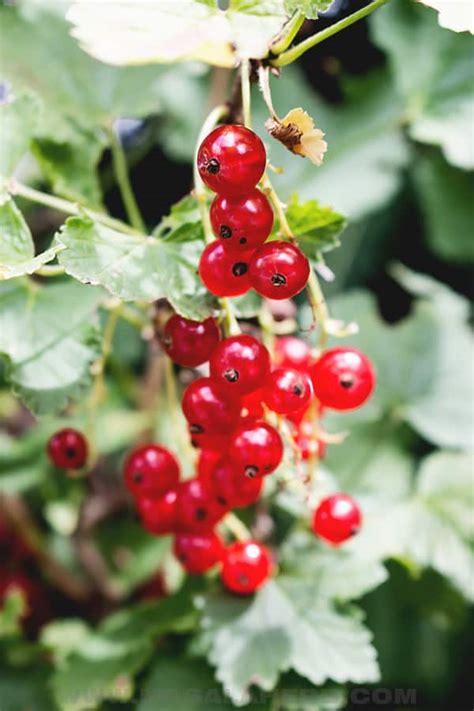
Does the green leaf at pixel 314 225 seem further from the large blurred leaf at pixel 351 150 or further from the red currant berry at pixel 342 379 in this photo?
the large blurred leaf at pixel 351 150

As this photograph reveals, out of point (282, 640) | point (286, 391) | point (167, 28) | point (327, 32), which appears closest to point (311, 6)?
point (327, 32)

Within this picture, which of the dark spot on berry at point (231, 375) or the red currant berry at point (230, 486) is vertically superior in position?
the dark spot on berry at point (231, 375)

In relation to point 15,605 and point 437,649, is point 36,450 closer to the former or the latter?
point 15,605

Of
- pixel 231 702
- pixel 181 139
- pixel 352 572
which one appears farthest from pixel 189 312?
pixel 181 139

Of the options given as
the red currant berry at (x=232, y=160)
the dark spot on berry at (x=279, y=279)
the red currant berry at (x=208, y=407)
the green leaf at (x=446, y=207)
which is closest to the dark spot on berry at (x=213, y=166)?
the red currant berry at (x=232, y=160)

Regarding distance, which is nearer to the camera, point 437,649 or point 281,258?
point 281,258

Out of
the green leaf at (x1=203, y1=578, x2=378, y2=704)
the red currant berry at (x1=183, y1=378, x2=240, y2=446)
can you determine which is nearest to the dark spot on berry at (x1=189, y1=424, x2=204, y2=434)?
the red currant berry at (x1=183, y1=378, x2=240, y2=446)

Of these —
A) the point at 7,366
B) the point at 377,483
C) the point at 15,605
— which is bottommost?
the point at 15,605
